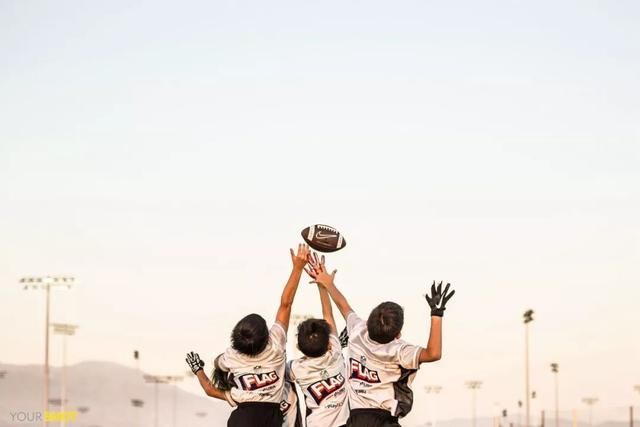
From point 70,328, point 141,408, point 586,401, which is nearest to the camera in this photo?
point 70,328

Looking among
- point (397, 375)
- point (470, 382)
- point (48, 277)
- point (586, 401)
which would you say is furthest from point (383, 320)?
point (586, 401)

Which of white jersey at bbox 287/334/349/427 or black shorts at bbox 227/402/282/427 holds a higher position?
white jersey at bbox 287/334/349/427

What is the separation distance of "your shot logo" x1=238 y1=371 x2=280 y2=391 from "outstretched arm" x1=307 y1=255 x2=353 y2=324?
3.15 feet

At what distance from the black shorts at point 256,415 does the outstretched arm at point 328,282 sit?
116 cm

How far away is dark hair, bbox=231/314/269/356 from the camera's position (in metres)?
10.3

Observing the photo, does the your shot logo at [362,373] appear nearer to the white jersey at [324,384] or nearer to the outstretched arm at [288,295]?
the white jersey at [324,384]

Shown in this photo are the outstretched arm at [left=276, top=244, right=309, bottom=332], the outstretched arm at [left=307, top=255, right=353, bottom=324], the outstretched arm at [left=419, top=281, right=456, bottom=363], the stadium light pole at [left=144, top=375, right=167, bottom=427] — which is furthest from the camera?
the stadium light pole at [left=144, top=375, right=167, bottom=427]

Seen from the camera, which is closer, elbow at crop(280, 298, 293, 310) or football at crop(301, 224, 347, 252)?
elbow at crop(280, 298, 293, 310)

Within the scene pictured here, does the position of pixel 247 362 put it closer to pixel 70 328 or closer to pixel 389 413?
pixel 389 413

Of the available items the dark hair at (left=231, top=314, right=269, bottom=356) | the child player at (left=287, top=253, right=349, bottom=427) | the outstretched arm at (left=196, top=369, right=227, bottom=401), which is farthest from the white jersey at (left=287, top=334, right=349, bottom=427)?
the outstretched arm at (left=196, top=369, right=227, bottom=401)

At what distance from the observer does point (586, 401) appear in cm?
12662

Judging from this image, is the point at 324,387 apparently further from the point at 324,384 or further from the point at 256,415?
the point at 256,415

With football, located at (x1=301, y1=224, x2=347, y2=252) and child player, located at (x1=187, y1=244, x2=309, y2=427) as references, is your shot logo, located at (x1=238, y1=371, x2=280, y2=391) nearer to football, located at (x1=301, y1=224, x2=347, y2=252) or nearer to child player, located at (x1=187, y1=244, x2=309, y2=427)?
child player, located at (x1=187, y1=244, x2=309, y2=427)

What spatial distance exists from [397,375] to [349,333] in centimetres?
66
